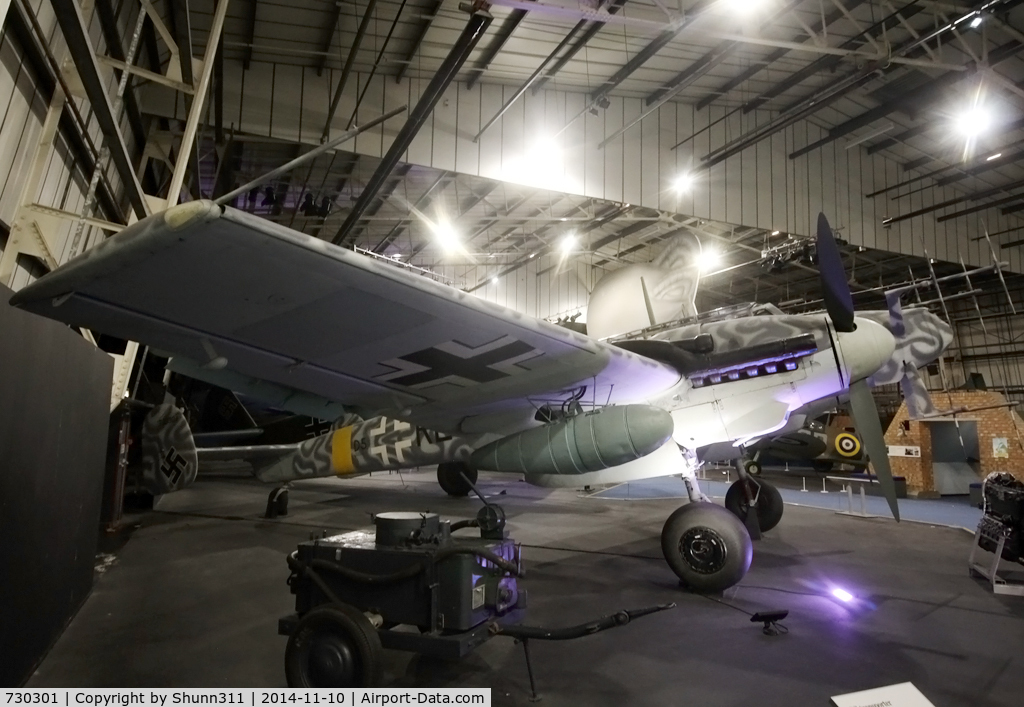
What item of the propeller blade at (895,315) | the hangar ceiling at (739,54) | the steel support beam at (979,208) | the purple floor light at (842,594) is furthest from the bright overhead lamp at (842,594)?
the steel support beam at (979,208)

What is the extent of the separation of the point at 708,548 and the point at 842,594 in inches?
49.8

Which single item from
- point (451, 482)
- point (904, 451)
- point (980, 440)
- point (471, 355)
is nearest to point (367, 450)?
point (451, 482)

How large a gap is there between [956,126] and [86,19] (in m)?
16.8

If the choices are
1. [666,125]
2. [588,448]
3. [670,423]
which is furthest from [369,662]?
[666,125]

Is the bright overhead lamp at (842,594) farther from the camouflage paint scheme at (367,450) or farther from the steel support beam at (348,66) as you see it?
the steel support beam at (348,66)

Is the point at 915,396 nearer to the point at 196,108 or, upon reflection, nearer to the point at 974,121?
the point at 974,121

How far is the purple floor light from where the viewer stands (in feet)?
16.1

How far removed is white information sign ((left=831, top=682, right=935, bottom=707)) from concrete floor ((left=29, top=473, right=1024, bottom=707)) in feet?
1.52

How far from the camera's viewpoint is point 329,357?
4.05 m

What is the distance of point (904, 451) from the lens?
1394 centimetres

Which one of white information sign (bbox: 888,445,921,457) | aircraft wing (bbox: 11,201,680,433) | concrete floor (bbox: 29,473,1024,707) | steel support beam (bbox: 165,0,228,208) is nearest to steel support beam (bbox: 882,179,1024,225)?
white information sign (bbox: 888,445,921,457)

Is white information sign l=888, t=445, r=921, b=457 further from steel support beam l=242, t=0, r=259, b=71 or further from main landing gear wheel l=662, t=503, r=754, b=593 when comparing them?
steel support beam l=242, t=0, r=259, b=71

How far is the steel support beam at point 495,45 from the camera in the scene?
Answer: 10344 mm

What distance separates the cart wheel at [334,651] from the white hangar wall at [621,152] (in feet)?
33.0
